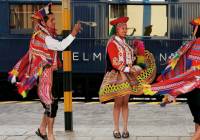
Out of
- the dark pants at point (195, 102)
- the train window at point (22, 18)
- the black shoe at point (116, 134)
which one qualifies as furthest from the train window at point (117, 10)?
the dark pants at point (195, 102)

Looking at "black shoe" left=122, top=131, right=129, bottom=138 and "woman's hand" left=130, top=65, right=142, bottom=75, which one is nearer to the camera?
"woman's hand" left=130, top=65, right=142, bottom=75

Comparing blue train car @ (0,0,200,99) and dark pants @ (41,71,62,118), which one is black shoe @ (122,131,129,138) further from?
blue train car @ (0,0,200,99)

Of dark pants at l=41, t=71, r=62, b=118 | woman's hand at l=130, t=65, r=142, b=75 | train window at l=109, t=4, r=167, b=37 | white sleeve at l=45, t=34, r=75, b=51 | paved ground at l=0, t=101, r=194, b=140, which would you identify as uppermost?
train window at l=109, t=4, r=167, b=37

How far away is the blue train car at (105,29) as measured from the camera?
13.7m

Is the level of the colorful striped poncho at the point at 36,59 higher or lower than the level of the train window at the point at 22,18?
lower

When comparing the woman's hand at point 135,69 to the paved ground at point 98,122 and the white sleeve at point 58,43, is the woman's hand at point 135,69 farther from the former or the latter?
the white sleeve at point 58,43

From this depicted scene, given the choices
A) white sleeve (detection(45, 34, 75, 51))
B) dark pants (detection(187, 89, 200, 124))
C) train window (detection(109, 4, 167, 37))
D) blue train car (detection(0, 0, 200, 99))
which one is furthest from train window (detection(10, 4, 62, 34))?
dark pants (detection(187, 89, 200, 124))

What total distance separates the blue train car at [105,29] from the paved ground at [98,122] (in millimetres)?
1150

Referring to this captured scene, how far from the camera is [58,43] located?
24.0 ft

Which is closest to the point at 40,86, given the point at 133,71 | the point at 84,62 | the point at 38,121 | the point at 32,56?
the point at 32,56

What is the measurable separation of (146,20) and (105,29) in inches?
38.2

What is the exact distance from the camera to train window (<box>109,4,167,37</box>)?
1384cm

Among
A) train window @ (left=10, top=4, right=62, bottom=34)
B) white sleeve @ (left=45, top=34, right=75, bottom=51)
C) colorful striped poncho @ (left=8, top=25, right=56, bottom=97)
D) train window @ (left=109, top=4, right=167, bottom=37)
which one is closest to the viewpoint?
white sleeve @ (left=45, top=34, right=75, bottom=51)

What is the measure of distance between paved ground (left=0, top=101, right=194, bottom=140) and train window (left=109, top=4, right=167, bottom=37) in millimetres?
1914
